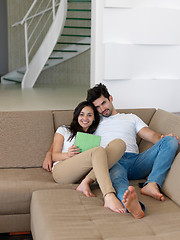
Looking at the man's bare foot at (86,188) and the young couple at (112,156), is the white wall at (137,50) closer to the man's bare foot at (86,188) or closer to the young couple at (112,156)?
the young couple at (112,156)

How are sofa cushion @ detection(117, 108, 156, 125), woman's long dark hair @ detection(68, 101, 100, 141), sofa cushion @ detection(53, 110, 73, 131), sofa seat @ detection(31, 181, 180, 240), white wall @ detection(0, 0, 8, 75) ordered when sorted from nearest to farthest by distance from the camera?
sofa seat @ detection(31, 181, 180, 240)
woman's long dark hair @ detection(68, 101, 100, 141)
sofa cushion @ detection(53, 110, 73, 131)
sofa cushion @ detection(117, 108, 156, 125)
white wall @ detection(0, 0, 8, 75)

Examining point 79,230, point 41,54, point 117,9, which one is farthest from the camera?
point 41,54

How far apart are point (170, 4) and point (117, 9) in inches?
25.3

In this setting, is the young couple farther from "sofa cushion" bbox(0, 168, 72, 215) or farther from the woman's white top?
"sofa cushion" bbox(0, 168, 72, 215)

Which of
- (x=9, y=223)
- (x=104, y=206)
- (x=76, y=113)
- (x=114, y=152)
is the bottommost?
(x=9, y=223)

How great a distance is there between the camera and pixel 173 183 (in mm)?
2377

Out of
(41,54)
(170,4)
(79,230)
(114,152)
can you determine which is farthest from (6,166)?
(41,54)

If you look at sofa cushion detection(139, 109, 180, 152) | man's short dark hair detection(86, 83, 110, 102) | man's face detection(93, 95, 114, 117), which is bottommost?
sofa cushion detection(139, 109, 180, 152)

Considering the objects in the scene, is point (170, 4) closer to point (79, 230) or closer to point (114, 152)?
point (114, 152)

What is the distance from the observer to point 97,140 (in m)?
2.75

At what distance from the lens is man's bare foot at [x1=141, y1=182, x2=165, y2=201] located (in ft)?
7.61

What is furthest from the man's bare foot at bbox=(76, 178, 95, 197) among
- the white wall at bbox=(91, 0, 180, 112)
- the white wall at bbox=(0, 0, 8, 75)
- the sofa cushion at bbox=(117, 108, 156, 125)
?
the white wall at bbox=(0, 0, 8, 75)

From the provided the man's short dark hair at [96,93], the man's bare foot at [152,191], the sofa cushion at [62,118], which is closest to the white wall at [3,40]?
the sofa cushion at [62,118]

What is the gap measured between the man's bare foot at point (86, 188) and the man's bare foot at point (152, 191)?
31 centimetres
